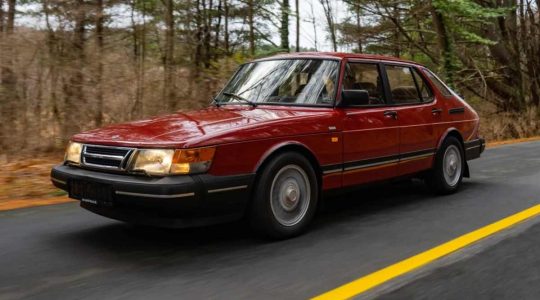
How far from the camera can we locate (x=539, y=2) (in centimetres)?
2114

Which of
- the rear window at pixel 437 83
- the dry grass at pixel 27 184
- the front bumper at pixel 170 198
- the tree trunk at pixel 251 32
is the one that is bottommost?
the dry grass at pixel 27 184

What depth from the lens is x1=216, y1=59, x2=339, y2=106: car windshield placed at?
5176mm

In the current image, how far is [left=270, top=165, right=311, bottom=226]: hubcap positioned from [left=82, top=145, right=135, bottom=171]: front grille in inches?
47.9

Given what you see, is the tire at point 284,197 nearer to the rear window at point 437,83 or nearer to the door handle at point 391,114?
the door handle at point 391,114

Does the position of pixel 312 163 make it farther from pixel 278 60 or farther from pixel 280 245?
pixel 278 60

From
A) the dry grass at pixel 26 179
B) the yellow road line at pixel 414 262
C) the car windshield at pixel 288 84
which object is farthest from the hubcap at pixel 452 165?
the dry grass at pixel 26 179

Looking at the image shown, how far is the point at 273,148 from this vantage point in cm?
434

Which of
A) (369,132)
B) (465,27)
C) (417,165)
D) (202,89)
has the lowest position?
(417,165)

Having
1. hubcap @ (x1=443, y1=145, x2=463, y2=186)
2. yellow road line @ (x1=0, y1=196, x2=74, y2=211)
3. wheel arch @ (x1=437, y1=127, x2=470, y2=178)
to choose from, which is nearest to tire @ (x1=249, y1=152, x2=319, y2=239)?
wheel arch @ (x1=437, y1=127, x2=470, y2=178)

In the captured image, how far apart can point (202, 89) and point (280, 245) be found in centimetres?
833

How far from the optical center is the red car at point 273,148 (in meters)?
3.91

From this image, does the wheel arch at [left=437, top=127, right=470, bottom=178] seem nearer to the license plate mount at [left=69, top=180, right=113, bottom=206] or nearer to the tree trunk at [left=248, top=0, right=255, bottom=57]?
the license plate mount at [left=69, top=180, right=113, bottom=206]

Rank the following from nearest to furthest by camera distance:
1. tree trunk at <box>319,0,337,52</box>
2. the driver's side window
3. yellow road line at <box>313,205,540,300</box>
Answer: yellow road line at <box>313,205,540,300</box>, the driver's side window, tree trunk at <box>319,0,337,52</box>

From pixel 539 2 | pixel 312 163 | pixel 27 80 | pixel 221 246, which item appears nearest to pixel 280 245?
pixel 221 246
